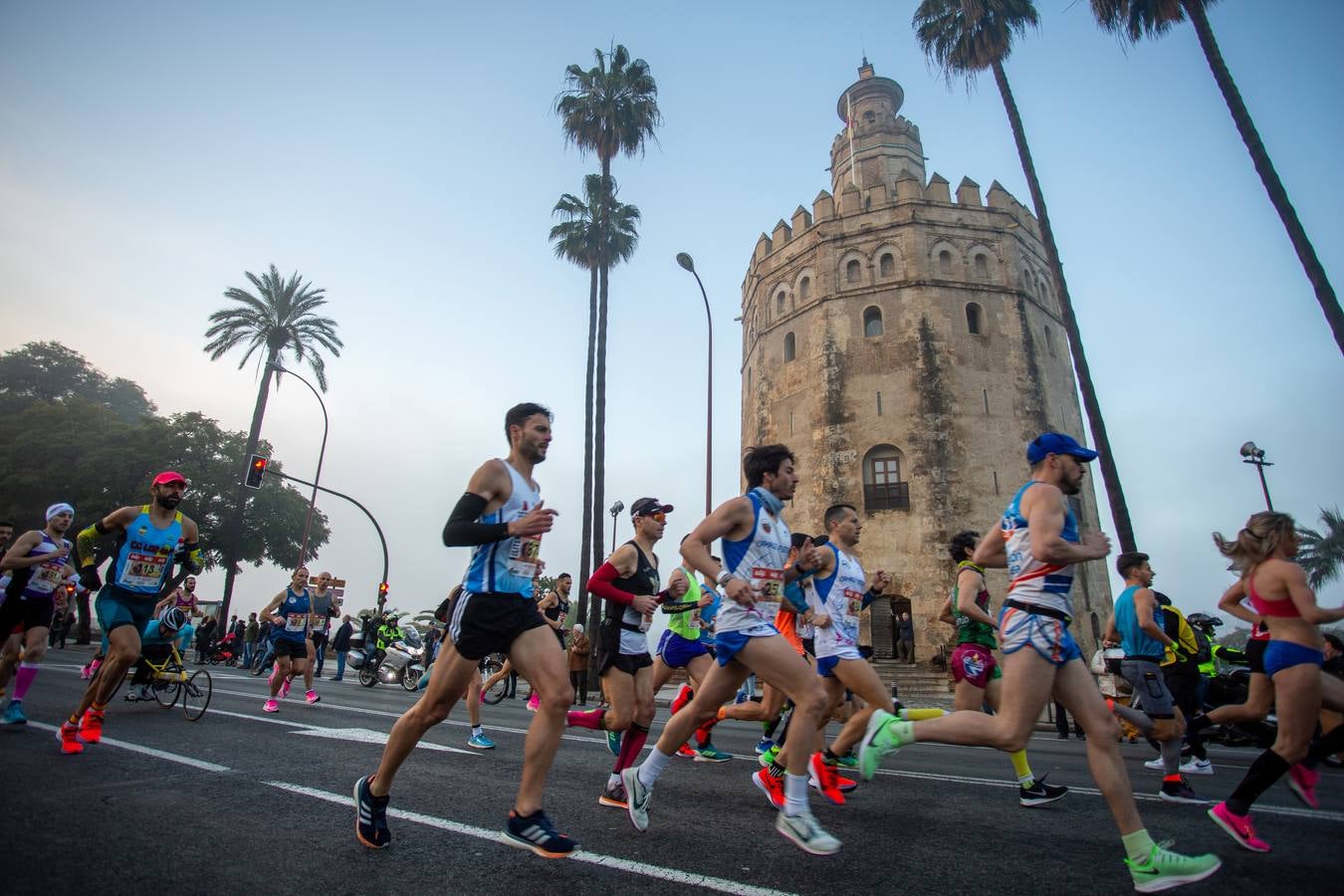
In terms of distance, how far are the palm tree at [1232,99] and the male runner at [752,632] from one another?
13154 mm

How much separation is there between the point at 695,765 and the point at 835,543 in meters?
2.68

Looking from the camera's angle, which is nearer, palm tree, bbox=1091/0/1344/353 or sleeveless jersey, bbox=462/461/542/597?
sleeveless jersey, bbox=462/461/542/597

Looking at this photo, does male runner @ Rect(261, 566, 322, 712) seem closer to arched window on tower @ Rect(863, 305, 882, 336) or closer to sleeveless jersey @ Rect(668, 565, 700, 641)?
sleeveless jersey @ Rect(668, 565, 700, 641)

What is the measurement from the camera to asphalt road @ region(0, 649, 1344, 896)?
2.87m

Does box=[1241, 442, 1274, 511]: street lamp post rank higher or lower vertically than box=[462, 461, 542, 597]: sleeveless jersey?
higher

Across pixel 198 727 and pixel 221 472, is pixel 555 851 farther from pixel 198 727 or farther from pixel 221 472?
pixel 221 472

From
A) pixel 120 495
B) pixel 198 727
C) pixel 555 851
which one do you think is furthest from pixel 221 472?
pixel 555 851

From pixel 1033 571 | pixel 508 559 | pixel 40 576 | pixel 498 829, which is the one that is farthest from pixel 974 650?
pixel 40 576

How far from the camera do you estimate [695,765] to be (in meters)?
6.80

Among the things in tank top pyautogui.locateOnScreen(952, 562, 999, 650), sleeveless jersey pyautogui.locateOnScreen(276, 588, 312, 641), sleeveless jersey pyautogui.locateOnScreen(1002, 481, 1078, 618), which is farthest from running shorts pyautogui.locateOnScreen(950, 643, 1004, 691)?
sleeveless jersey pyautogui.locateOnScreen(276, 588, 312, 641)

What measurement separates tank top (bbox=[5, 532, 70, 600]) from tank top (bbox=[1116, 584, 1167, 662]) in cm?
1055

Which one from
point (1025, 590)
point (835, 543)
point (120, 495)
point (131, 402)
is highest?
point (131, 402)

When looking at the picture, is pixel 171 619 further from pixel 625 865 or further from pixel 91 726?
pixel 625 865

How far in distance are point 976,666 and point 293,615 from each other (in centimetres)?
927
